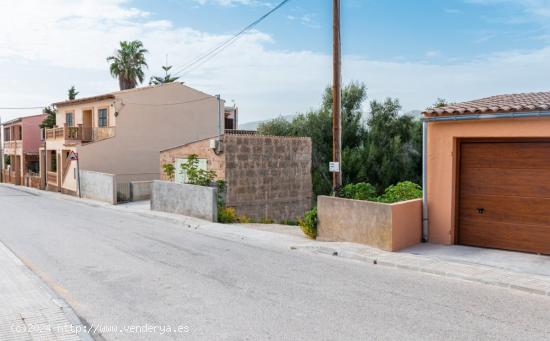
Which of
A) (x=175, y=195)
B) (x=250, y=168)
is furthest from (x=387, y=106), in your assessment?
(x=175, y=195)

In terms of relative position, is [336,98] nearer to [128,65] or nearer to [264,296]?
[264,296]

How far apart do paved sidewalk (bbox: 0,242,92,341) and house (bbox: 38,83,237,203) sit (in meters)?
21.0

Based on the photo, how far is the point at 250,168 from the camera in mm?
21750

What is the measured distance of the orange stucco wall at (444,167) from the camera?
10984 millimetres

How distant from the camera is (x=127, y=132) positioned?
32.9m

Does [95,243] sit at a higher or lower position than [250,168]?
lower

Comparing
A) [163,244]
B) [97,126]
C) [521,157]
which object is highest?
[97,126]

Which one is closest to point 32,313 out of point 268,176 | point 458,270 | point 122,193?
point 458,270

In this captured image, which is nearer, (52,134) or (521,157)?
(521,157)

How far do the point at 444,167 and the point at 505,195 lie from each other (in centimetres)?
145

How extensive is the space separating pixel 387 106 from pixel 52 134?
25754 mm

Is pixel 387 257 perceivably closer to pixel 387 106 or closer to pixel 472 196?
pixel 472 196

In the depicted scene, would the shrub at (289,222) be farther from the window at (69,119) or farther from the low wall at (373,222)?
the window at (69,119)

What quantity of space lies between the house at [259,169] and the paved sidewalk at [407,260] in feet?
17.0
